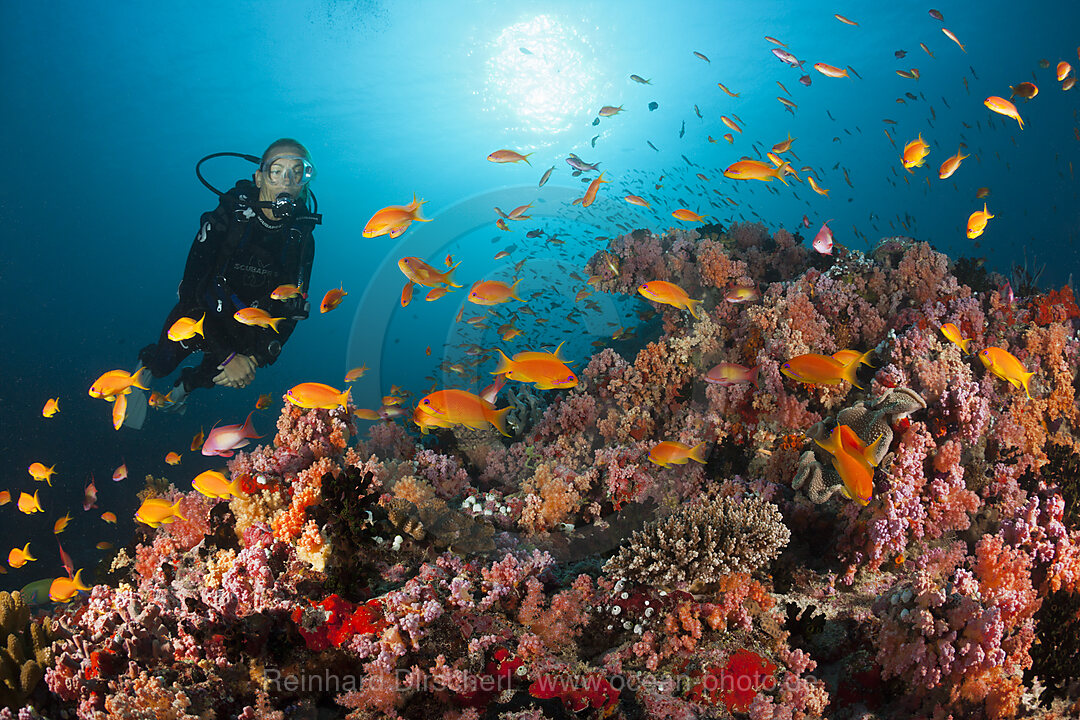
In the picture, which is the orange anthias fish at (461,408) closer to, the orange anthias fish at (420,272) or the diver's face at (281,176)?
the orange anthias fish at (420,272)

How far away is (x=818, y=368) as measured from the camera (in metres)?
3.56

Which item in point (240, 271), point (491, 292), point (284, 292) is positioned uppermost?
point (240, 271)

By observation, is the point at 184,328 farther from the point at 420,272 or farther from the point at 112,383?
the point at 420,272

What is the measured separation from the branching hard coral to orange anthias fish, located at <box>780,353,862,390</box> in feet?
3.75

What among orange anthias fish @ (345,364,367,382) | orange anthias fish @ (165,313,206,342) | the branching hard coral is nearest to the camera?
the branching hard coral

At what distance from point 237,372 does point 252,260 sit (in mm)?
2415

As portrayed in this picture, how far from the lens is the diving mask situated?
898 cm

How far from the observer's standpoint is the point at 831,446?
3.01m

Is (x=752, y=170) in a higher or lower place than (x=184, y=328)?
higher

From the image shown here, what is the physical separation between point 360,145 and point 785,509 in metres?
51.2

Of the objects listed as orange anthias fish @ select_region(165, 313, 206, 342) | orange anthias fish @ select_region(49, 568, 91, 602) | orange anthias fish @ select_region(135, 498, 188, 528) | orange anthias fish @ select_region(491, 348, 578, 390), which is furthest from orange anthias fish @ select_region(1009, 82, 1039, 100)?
orange anthias fish @ select_region(49, 568, 91, 602)

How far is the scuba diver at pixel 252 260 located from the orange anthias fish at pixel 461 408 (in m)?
6.46

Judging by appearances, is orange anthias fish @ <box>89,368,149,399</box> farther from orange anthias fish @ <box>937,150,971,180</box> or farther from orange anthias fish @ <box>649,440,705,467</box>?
orange anthias fish @ <box>937,150,971,180</box>

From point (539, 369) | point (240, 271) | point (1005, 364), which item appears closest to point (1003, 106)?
point (1005, 364)
